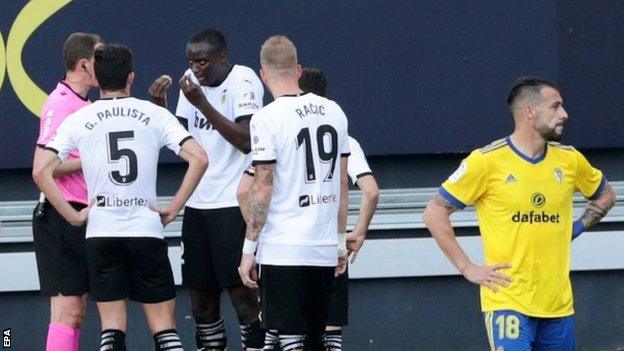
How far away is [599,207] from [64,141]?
2695 millimetres

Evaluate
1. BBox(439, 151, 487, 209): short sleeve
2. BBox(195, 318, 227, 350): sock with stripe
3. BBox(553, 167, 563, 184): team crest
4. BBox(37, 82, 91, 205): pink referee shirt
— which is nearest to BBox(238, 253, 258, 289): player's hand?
BBox(439, 151, 487, 209): short sleeve

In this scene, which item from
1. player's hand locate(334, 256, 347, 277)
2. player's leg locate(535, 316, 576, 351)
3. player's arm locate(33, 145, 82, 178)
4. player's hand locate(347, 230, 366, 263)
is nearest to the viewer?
player's leg locate(535, 316, 576, 351)

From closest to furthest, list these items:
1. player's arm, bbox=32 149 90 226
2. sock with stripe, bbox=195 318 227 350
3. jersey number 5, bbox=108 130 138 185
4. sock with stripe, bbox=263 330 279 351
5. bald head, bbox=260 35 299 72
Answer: bald head, bbox=260 35 299 72
sock with stripe, bbox=263 330 279 351
jersey number 5, bbox=108 130 138 185
player's arm, bbox=32 149 90 226
sock with stripe, bbox=195 318 227 350

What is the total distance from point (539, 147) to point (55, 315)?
2.90 meters

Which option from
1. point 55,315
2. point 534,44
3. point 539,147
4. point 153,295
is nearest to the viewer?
point 539,147

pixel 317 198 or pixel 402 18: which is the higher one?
pixel 402 18

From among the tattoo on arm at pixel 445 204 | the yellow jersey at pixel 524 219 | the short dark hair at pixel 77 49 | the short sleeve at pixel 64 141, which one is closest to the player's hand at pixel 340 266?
the tattoo on arm at pixel 445 204

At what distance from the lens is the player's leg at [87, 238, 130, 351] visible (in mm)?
6961

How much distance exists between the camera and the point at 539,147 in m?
6.28

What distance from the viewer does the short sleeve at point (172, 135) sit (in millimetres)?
6973

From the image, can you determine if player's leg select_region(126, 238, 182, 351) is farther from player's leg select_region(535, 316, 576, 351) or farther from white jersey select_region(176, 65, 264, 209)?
player's leg select_region(535, 316, 576, 351)

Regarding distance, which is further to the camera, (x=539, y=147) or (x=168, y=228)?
(x=168, y=228)

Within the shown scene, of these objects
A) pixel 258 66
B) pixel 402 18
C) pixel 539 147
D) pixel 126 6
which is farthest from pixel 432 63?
pixel 539 147

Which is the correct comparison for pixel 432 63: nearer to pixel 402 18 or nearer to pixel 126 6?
pixel 402 18
